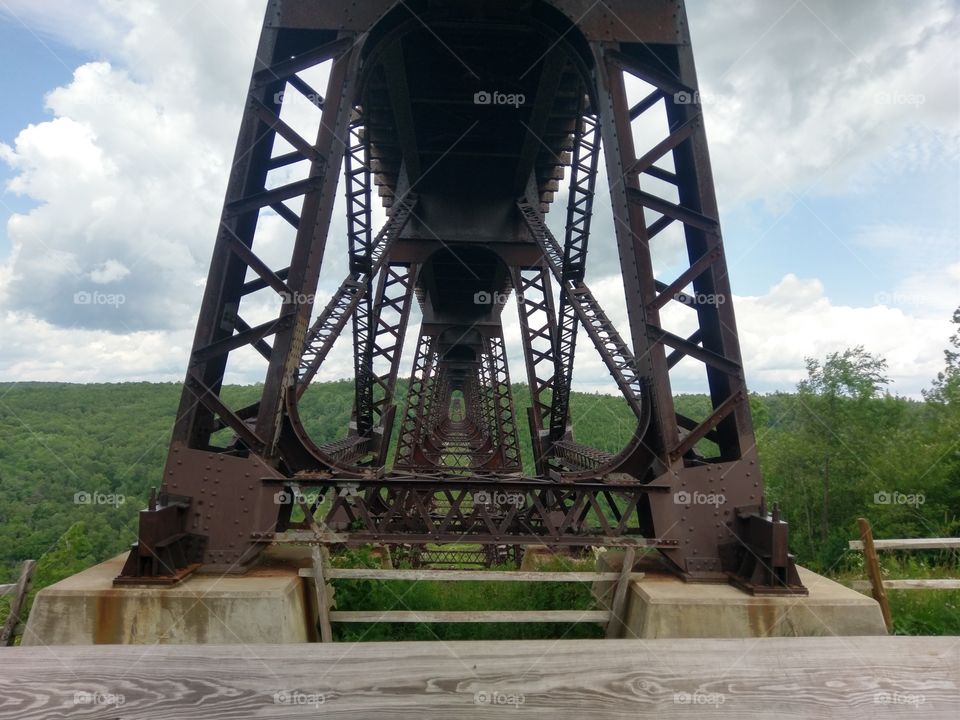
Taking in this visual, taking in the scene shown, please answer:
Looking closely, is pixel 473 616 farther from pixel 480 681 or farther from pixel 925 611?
pixel 925 611

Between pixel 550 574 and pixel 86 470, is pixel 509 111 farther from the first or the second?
pixel 86 470

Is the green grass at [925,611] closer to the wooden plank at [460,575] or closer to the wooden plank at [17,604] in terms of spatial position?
the wooden plank at [460,575]

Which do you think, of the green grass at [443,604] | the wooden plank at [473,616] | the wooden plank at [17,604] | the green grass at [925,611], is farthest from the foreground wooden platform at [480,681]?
the green grass at [925,611]

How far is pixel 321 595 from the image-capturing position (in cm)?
403

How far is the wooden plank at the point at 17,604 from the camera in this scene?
13.4 feet

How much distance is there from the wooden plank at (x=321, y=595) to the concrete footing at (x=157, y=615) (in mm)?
296

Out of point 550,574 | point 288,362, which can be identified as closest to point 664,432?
point 550,574

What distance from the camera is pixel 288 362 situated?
489 cm

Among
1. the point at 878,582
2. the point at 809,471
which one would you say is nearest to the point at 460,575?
the point at 878,582

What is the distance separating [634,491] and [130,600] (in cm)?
383

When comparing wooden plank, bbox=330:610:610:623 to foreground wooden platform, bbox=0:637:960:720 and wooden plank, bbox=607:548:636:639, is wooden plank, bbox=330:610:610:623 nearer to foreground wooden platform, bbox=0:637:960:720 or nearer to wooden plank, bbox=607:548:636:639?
wooden plank, bbox=607:548:636:639

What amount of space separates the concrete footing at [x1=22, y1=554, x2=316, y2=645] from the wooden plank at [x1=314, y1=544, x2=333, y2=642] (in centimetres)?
30

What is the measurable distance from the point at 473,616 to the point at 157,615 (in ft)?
7.11

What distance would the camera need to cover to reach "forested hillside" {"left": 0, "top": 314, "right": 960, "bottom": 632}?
1659 centimetres
